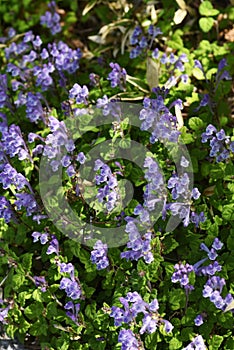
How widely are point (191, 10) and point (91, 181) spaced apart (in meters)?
1.55

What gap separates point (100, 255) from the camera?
302 centimetres

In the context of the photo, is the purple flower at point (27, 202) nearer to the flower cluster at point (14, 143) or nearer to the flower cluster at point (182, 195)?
the flower cluster at point (14, 143)

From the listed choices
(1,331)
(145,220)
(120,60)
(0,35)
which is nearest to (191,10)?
(120,60)

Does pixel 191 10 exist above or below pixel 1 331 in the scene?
above

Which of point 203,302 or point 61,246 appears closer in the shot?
point 203,302

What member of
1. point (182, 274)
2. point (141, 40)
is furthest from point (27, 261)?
point (141, 40)

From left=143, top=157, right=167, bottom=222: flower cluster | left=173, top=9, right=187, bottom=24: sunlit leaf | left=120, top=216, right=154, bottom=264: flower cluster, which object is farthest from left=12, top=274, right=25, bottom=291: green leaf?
left=173, top=9, right=187, bottom=24: sunlit leaf

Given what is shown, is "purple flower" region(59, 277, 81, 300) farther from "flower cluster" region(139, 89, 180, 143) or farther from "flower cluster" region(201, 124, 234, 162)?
"flower cluster" region(201, 124, 234, 162)

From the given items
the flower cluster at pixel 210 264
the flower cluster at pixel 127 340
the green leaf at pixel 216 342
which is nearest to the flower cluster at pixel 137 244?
the flower cluster at pixel 210 264

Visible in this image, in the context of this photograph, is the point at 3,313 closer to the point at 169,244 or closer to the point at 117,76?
the point at 169,244

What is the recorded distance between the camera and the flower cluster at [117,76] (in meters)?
3.66

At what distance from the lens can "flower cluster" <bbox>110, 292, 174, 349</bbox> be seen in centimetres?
283

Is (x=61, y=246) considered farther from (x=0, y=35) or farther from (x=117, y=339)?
(x=0, y=35)

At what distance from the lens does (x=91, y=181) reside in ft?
11.3
